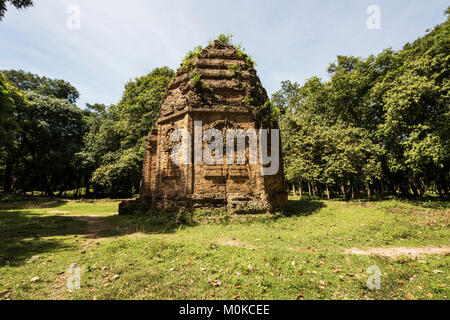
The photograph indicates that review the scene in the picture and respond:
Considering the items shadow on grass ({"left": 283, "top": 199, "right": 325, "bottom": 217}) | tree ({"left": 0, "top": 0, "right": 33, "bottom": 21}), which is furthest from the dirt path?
tree ({"left": 0, "top": 0, "right": 33, "bottom": 21})

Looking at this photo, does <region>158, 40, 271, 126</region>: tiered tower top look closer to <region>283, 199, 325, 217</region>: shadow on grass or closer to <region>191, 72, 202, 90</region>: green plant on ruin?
<region>191, 72, 202, 90</region>: green plant on ruin

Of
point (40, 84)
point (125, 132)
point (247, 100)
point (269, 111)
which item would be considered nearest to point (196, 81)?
point (247, 100)

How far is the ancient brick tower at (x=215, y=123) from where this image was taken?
424 inches

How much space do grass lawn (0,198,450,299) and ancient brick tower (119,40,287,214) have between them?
7.06 feet

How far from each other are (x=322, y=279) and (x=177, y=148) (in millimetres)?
9863

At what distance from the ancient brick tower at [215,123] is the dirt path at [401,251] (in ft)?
16.3

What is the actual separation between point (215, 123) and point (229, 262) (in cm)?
805

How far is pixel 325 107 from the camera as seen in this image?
24484 millimetres

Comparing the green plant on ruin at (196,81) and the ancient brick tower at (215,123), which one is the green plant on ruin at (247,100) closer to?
the ancient brick tower at (215,123)

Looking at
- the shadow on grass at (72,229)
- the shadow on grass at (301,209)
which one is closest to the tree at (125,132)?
the shadow on grass at (72,229)

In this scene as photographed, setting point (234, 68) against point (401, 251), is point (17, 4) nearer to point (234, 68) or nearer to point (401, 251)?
point (234, 68)

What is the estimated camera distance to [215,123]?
11469 mm
